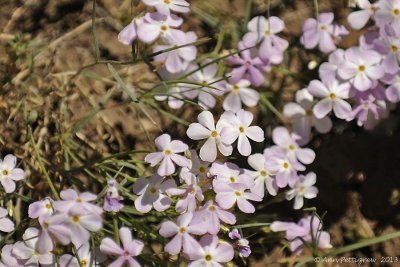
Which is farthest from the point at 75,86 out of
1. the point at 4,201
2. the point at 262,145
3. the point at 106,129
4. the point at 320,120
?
Answer: the point at 320,120

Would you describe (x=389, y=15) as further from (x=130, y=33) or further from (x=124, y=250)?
(x=124, y=250)

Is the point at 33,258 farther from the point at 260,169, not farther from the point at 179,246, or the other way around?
the point at 260,169

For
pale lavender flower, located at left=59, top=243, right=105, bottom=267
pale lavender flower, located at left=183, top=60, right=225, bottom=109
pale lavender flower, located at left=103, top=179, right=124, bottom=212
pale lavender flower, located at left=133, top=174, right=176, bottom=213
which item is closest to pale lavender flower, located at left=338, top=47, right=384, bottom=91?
pale lavender flower, located at left=183, top=60, right=225, bottom=109

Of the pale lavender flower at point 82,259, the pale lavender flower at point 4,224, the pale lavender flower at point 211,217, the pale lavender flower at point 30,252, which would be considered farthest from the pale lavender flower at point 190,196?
the pale lavender flower at point 4,224

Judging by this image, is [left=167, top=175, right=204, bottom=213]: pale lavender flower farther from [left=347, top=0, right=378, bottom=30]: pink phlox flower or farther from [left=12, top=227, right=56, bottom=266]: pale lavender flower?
[left=347, top=0, right=378, bottom=30]: pink phlox flower

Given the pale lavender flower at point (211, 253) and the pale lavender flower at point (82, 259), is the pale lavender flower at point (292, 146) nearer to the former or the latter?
the pale lavender flower at point (211, 253)

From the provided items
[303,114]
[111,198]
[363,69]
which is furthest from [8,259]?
[363,69]
